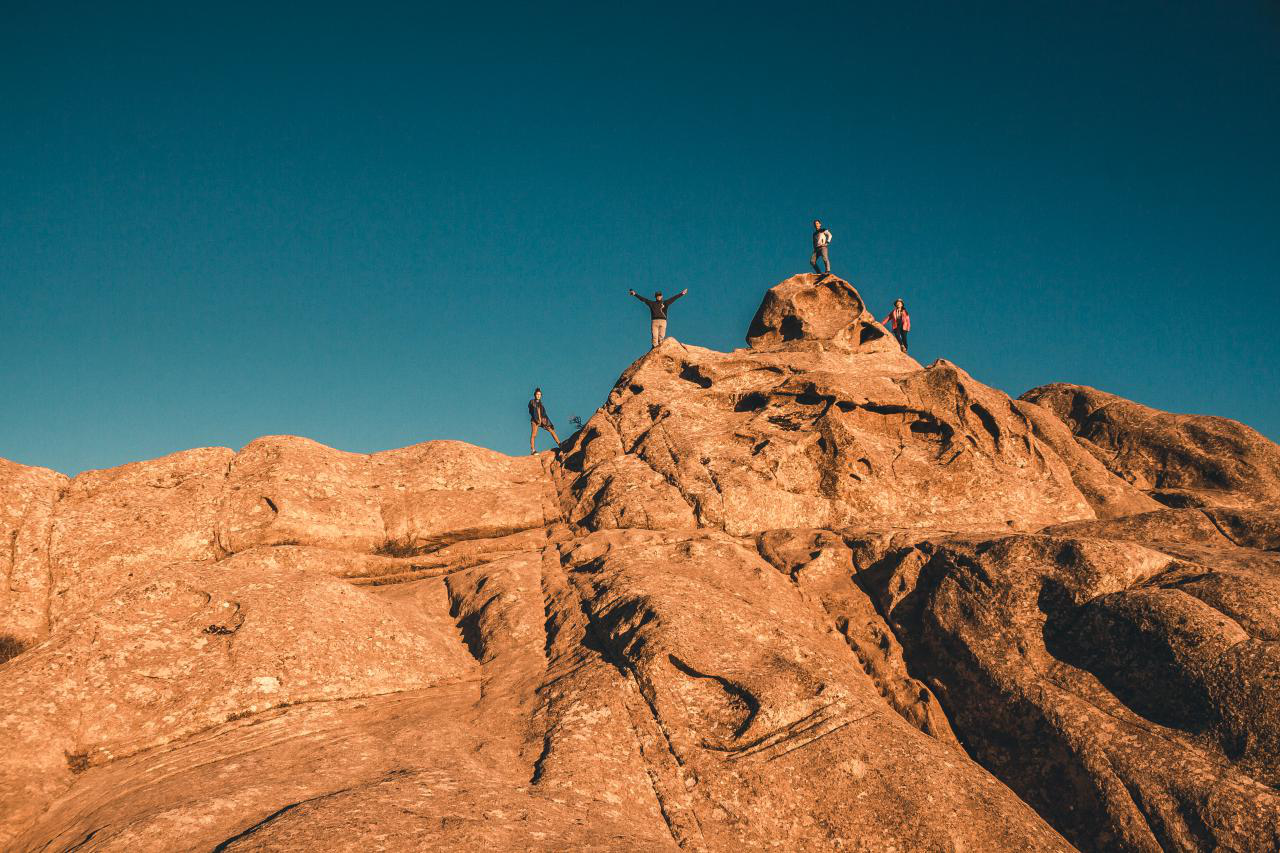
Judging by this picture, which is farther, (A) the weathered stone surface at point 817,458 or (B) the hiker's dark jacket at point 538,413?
(B) the hiker's dark jacket at point 538,413

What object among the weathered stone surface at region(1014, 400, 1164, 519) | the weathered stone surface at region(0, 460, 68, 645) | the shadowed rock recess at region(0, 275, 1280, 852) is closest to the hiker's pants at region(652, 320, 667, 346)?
the shadowed rock recess at region(0, 275, 1280, 852)

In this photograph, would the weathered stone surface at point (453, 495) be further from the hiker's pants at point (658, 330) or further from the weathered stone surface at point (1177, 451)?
the weathered stone surface at point (1177, 451)

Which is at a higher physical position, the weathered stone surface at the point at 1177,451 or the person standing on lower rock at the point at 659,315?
the person standing on lower rock at the point at 659,315

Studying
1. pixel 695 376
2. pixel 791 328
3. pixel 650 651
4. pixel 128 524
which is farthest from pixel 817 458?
pixel 128 524

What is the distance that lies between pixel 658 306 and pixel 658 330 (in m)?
1.19

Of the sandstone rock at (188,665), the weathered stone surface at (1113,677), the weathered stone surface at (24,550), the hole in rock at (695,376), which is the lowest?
the weathered stone surface at (1113,677)

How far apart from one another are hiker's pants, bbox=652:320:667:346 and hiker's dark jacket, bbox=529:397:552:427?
628cm

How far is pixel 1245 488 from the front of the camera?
26578 millimetres

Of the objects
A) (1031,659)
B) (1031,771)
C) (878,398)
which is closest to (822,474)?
(878,398)

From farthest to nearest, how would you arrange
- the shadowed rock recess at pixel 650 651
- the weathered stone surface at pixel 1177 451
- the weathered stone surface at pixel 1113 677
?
the weathered stone surface at pixel 1177 451, the weathered stone surface at pixel 1113 677, the shadowed rock recess at pixel 650 651

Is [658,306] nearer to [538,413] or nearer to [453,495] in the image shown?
[538,413]

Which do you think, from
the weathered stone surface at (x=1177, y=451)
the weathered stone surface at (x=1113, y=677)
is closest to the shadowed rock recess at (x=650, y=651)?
the weathered stone surface at (x=1113, y=677)

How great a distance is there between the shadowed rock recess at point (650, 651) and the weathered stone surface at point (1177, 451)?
0.34 metres

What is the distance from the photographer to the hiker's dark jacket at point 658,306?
3684 centimetres
